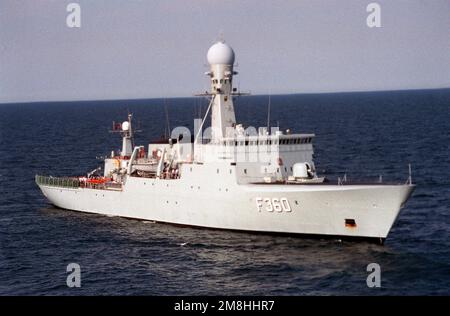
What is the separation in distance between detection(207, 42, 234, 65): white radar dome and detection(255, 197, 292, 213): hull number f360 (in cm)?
970

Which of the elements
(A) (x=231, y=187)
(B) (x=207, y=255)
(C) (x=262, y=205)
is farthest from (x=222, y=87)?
(B) (x=207, y=255)

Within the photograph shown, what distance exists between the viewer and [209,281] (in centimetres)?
2942

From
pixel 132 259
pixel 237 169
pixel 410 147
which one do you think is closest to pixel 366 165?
pixel 410 147

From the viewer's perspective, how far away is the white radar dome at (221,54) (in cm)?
4069

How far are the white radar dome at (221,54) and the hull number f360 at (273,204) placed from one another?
31.8 ft

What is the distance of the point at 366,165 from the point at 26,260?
32.7 metres

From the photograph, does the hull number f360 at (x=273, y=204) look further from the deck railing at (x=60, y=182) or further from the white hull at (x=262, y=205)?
the deck railing at (x=60, y=182)

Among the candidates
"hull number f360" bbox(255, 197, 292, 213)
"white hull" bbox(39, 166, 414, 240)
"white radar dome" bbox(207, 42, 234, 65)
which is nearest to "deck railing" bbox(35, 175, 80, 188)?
"white hull" bbox(39, 166, 414, 240)

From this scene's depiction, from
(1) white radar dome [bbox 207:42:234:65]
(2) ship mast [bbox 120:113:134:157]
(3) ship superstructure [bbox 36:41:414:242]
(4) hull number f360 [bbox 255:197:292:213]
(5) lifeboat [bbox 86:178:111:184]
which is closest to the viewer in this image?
(3) ship superstructure [bbox 36:41:414:242]

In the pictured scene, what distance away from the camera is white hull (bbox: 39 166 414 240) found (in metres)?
33.0

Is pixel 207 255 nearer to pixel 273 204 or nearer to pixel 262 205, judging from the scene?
pixel 262 205

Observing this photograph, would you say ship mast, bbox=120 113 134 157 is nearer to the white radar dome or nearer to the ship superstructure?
the ship superstructure

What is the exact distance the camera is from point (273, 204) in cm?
3503
